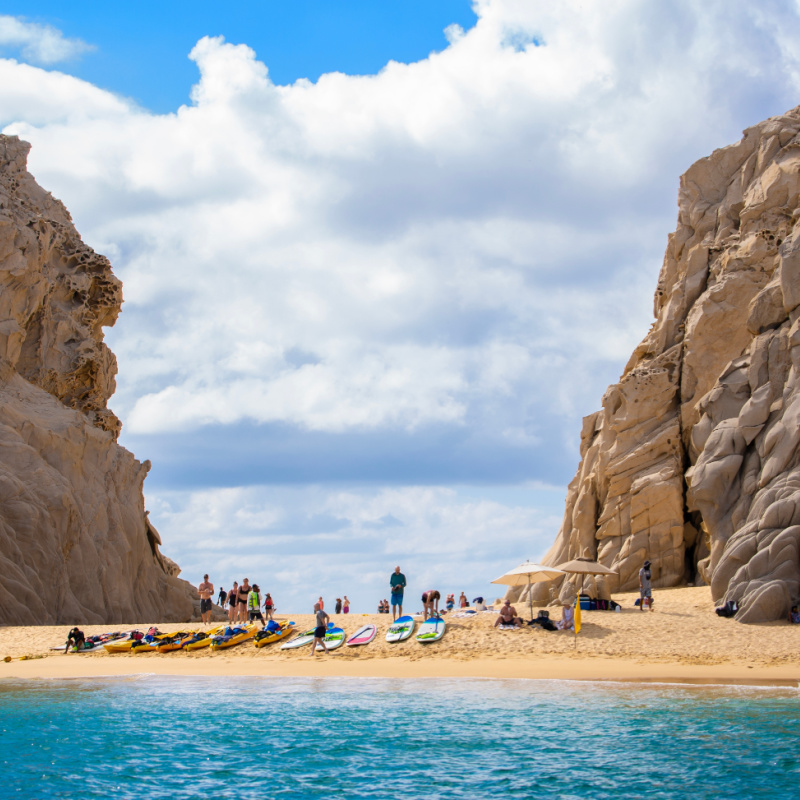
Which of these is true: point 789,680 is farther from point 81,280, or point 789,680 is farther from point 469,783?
point 81,280

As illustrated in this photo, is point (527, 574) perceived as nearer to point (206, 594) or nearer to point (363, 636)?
point (363, 636)

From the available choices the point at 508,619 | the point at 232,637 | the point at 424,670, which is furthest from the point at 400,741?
the point at 232,637

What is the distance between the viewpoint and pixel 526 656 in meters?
23.1

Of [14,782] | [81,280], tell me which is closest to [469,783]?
[14,782]

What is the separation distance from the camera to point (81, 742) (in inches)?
588

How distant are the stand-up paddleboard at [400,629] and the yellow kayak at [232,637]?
4.37 m

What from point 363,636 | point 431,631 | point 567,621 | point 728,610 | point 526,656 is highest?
point 728,610

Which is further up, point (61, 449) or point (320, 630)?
point (61, 449)

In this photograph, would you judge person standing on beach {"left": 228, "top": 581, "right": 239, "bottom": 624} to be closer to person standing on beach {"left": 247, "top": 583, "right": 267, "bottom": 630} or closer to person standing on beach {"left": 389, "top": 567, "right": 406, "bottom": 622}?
person standing on beach {"left": 247, "top": 583, "right": 267, "bottom": 630}

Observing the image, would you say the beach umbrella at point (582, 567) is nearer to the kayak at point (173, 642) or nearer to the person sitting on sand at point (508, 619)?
the person sitting on sand at point (508, 619)

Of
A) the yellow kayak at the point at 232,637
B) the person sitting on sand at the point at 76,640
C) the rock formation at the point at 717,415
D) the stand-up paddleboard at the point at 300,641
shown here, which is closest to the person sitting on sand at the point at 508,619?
the stand-up paddleboard at the point at 300,641

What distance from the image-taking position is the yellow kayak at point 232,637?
2586 cm

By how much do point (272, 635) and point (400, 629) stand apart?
3.98 metres

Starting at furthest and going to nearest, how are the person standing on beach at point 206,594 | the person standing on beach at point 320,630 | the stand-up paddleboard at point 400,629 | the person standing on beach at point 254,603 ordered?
the person standing on beach at point 206,594 → the person standing on beach at point 254,603 → the stand-up paddleboard at point 400,629 → the person standing on beach at point 320,630
